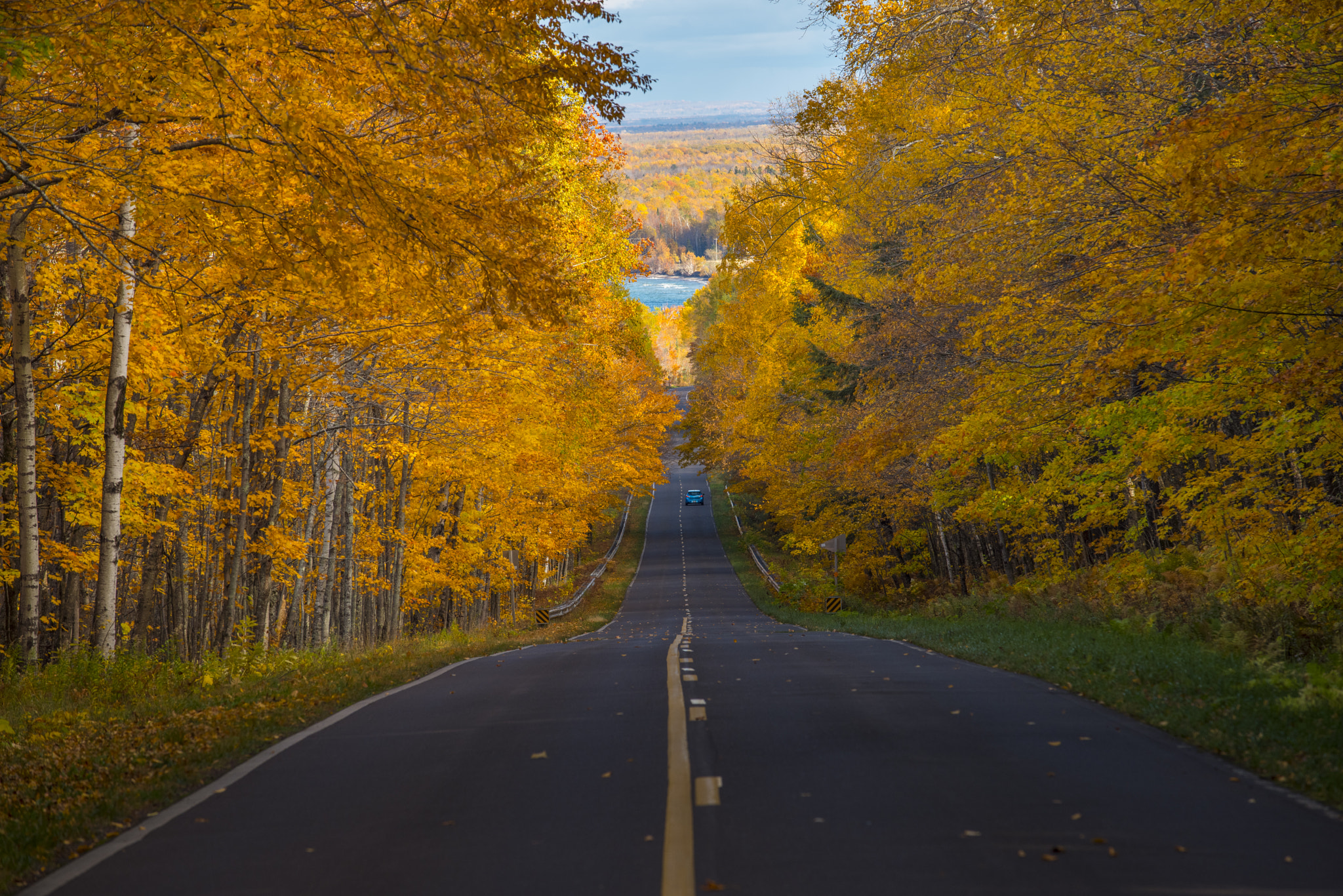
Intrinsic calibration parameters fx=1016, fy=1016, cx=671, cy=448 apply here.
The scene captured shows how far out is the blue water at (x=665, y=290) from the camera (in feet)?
438

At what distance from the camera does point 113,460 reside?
12.9m

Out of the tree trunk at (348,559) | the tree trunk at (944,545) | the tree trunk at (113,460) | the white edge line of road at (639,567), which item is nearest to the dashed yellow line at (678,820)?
the white edge line of road at (639,567)

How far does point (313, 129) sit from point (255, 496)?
11039mm

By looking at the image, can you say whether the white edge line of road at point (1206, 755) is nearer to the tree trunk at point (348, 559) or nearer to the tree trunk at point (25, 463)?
the tree trunk at point (25, 463)

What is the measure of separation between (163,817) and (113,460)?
8155 mm

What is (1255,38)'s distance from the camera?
9.70 m

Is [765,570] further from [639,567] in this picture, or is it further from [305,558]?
[305,558]

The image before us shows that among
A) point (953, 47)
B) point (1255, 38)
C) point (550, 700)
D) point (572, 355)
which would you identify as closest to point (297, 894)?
point (550, 700)

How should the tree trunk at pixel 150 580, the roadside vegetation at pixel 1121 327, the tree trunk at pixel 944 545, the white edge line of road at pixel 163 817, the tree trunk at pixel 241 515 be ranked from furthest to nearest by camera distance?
the tree trunk at pixel 944 545 → the tree trunk at pixel 150 580 → the tree trunk at pixel 241 515 → the roadside vegetation at pixel 1121 327 → the white edge line of road at pixel 163 817

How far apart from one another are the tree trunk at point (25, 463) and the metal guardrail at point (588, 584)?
21.1m

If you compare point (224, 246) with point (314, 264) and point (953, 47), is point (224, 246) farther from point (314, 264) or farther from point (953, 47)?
point (953, 47)

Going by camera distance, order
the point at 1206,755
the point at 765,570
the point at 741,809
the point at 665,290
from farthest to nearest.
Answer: the point at 665,290, the point at 765,570, the point at 1206,755, the point at 741,809

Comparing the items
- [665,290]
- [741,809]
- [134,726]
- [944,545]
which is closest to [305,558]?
[134,726]

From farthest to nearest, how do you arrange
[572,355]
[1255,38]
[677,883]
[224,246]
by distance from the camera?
1. [572,355]
2. [1255,38]
3. [224,246]
4. [677,883]
